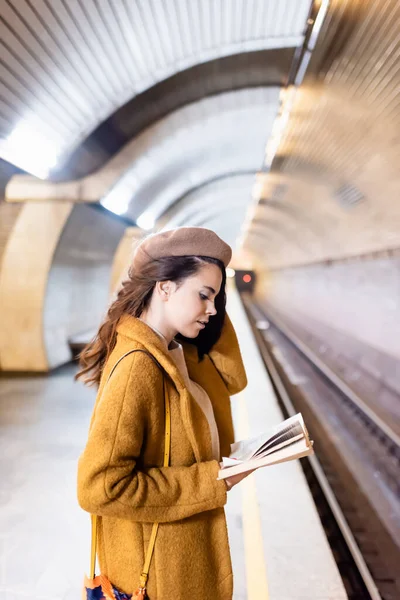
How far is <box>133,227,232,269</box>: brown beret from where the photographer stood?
138 centimetres

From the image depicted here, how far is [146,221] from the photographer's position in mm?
10578

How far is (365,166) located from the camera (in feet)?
22.6

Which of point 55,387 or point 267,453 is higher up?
point 267,453

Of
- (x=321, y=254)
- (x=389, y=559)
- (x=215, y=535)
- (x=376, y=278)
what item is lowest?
(x=389, y=559)

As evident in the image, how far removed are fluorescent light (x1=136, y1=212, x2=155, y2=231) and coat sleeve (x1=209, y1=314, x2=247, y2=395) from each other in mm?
8402

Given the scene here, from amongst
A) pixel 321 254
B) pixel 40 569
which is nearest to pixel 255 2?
pixel 40 569

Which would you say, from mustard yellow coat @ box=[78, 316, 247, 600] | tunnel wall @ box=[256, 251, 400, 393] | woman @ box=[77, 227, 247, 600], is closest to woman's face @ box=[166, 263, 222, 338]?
woman @ box=[77, 227, 247, 600]

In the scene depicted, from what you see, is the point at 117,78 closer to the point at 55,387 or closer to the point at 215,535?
the point at 55,387

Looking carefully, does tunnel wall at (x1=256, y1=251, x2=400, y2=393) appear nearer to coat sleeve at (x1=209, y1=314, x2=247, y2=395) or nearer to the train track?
the train track

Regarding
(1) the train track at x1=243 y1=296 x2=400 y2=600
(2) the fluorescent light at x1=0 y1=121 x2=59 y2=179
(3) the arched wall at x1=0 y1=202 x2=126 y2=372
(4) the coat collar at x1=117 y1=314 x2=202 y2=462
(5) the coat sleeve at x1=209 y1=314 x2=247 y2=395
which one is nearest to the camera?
(4) the coat collar at x1=117 y1=314 x2=202 y2=462

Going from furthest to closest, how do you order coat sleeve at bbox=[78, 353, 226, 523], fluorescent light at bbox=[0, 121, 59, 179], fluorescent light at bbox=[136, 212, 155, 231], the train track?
fluorescent light at bbox=[136, 212, 155, 231] < fluorescent light at bbox=[0, 121, 59, 179] < the train track < coat sleeve at bbox=[78, 353, 226, 523]

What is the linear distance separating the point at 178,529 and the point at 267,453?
0.40 meters

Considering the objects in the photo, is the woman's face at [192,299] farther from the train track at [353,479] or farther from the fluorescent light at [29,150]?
the fluorescent light at [29,150]

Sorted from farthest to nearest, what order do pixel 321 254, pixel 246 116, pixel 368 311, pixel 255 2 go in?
pixel 321 254 < pixel 368 311 < pixel 246 116 < pixel 255 2
